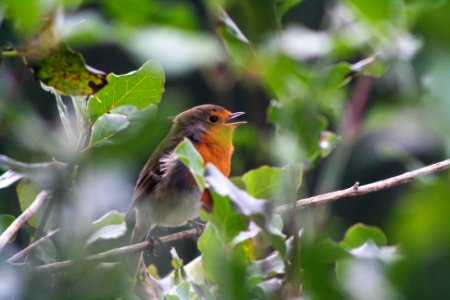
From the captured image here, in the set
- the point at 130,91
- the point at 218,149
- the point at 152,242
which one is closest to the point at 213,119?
the point at 218,149

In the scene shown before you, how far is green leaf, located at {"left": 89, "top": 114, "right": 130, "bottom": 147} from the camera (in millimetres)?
1028

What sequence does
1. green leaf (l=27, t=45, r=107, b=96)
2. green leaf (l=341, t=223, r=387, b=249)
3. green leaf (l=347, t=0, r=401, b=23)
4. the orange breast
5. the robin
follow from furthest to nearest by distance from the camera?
the orange breast → the robin → green leaf (l=341, t=223, r=387, b=249) → green leaf (l=27, t=45, r=107, b=96) → green leaf (l=347, t=0, r=401, b=23)

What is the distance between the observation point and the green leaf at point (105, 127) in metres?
1.03

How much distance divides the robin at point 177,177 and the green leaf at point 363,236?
1615mm

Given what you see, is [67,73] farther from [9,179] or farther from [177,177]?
[177,177]

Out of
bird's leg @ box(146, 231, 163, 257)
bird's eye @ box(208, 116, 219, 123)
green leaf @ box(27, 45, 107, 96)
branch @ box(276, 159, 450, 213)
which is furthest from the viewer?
bird's eye @ box(208, 116, 219, 123)

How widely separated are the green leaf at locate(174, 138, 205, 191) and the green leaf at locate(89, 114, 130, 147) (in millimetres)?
151

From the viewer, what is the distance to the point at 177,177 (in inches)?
122

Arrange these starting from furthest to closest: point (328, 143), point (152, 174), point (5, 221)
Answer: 1. point (152, 174)
2. point (328, 143)
3. point (5, 221)

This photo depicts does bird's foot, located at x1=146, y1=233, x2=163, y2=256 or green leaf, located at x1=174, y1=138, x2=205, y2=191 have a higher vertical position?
green leaf, located at x1=174, y1=138, x2=205, y2=191

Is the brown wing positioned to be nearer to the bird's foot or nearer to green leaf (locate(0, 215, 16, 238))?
the bird's foot

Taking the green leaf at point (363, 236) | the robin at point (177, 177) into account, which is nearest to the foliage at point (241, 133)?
the green leaf at point (363, 236)

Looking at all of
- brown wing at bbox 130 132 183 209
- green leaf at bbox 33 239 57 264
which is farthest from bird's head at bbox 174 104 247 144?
green leaf at bbox 33 239 57 264

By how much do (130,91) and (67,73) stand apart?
0.13 m
